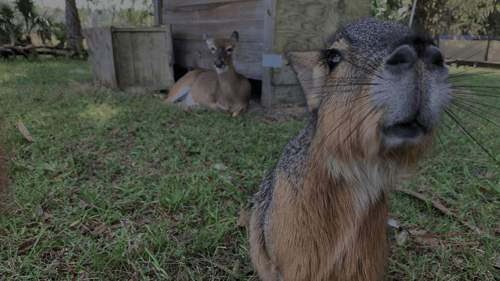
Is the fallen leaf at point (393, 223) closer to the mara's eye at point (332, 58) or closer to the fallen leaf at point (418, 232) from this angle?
the fallen leaf at point (418, 232)

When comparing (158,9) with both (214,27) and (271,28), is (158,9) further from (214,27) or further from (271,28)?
(271,28)

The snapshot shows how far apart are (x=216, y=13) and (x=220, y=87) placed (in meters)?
1.86

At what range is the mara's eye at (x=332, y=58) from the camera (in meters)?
1.25

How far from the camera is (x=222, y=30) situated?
21.4ft

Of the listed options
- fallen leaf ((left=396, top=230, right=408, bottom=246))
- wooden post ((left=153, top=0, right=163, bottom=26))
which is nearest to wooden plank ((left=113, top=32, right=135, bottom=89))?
wooden post ((left=153, top=0, right=163, bottom=26))

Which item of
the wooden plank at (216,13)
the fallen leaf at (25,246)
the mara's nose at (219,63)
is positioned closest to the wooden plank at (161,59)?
the wooden plank at (216,13)

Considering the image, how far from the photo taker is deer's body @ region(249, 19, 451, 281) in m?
0.98

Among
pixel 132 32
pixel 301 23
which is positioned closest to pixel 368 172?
pixel 301 23

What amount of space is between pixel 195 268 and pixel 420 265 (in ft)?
4.53

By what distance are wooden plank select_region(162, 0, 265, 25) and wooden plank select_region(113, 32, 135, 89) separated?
158 cm

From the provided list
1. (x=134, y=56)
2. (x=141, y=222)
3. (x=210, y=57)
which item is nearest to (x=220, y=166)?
(x=141, y=222)

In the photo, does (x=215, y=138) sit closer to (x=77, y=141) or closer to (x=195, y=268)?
(x=77, y=141)

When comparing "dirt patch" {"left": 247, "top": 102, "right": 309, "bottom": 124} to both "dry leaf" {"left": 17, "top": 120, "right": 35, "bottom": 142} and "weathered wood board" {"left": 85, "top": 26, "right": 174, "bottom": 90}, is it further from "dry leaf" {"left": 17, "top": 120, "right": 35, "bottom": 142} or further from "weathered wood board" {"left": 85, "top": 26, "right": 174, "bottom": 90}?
"dry leaf" {"left": 17, "top": 120, "right": 35, "bottom": 142}

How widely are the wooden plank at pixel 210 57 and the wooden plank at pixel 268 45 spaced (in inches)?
18.6
